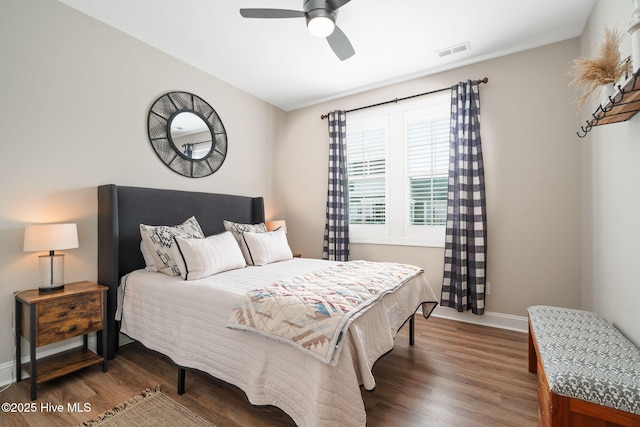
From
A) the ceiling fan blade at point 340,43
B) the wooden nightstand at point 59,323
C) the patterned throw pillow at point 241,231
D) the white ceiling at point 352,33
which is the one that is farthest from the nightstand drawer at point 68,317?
the ceiling fan blade at point 340,43

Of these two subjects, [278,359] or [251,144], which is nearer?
[278,359]

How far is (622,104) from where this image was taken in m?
1.40

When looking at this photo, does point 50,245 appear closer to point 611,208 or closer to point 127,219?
point 127,219

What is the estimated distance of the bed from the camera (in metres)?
1.29

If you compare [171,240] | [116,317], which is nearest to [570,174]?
[171,240]

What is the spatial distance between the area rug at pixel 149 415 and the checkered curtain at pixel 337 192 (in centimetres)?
248

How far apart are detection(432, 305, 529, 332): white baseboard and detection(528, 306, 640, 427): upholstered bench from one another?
1461 mm

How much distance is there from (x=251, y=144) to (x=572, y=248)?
12.7 feet

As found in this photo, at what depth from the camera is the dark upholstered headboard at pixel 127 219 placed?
236 cm

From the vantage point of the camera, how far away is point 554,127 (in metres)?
2.76

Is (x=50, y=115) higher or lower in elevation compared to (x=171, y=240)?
higher

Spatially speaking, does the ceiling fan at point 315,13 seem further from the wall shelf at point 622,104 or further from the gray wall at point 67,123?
the wall shelf at point 622,104

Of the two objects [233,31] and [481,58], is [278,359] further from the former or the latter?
[481,58]

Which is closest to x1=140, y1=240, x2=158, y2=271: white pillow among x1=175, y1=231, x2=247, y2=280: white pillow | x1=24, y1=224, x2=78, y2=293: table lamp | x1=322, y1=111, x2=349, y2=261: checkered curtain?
x1=175, y1=231, x2=247, y2=280: white pillow
